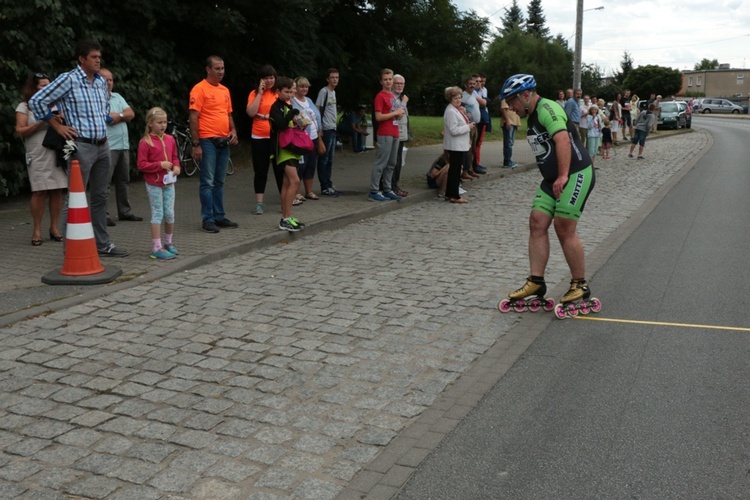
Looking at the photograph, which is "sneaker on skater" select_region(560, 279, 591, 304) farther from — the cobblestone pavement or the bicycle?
the bicycle

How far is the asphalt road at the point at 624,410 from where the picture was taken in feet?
12.7

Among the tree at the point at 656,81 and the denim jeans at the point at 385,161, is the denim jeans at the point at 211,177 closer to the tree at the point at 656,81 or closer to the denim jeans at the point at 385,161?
the denim jeans at the point at 385,161

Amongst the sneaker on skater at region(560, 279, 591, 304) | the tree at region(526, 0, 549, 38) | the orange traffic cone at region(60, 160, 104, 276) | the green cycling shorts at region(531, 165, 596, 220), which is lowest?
the sneaker on skater at region(560, 279, 591, 304)

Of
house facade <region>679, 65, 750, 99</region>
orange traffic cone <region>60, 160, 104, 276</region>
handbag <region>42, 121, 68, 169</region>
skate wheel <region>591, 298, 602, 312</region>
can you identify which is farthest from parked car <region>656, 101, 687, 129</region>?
house facade <region>679, 65, 750, 99</region>

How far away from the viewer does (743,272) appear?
27.7ft

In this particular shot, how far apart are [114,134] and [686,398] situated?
25.8ft

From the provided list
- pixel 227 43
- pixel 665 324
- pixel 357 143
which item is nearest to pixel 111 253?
pixel 665 324

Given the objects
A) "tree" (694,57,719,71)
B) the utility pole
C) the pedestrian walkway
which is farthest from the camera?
"tree" (694,57,719,71)

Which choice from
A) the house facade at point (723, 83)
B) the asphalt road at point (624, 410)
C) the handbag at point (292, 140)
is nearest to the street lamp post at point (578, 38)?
the handbag at point (292, 140)

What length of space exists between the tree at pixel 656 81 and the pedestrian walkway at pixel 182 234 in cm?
7919

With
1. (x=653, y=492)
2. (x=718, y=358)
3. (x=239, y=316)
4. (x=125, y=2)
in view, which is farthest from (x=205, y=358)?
(x=125, y=2)

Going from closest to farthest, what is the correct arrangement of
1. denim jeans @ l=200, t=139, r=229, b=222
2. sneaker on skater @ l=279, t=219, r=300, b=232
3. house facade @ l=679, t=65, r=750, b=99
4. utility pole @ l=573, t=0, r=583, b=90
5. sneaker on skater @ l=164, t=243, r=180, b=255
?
sneaker on skater @ l=164, t=243, r=180, b=255 → denim jeans @ l=200, t=139, r=229, b=222 → sneaker on skater @ l=279, t=219, r=300, b=232 → utility pole @ l=573, t=0, r=583, b=90 → house facade @ l=679, t=65, r=750, b=99

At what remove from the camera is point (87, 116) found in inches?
325

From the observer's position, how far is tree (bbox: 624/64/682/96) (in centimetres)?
8844
